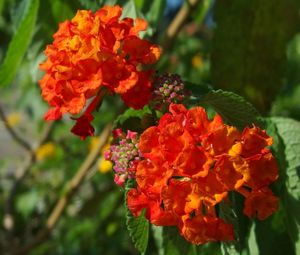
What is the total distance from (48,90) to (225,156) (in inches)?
10.6

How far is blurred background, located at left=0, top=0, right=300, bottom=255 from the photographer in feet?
4.06

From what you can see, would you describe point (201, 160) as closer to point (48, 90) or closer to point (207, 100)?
point (207, 100)

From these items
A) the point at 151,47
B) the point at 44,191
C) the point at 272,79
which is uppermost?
the point at 151,47

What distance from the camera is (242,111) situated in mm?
843

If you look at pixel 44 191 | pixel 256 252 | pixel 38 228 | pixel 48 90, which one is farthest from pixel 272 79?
pixel 38 228

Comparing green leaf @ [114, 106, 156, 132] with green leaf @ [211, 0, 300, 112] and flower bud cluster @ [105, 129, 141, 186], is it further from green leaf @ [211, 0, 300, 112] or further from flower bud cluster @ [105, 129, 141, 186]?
green leaf @ [211, 0, 300, 112]

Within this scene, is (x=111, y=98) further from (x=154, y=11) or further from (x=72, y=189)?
(x=154, y=11)

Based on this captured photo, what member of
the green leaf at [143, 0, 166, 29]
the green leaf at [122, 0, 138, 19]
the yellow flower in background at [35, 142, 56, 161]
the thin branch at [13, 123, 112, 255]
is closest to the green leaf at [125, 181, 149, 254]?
the green leaf at [122, 0, 138, 19]

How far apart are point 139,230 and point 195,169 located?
15 cm

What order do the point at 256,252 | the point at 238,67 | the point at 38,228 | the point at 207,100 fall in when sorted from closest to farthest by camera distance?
the point at 207,100, the point at 256,252, the point at 238,67, the point at 38,228

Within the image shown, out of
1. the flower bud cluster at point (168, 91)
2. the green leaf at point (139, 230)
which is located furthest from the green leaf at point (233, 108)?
the green leaf at point (139, 230)

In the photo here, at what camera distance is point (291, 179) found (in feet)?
3.00

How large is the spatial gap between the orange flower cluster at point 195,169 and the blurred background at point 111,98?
150mm

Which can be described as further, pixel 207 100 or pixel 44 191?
pixel 44 191
